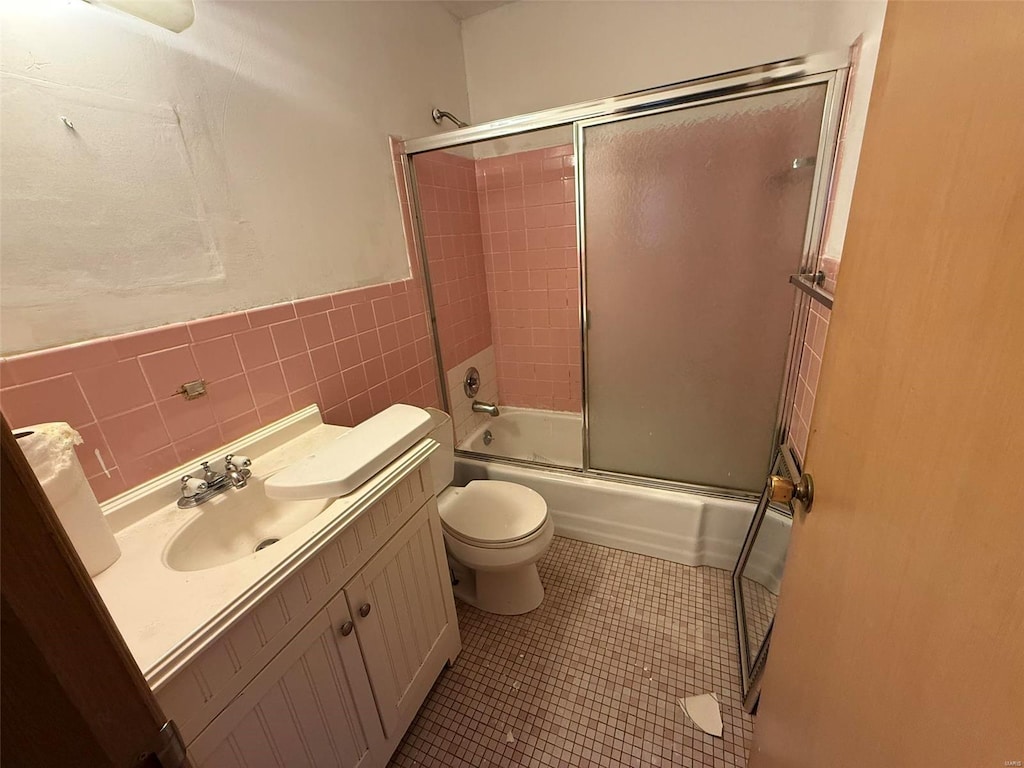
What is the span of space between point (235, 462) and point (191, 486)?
0.10 meters

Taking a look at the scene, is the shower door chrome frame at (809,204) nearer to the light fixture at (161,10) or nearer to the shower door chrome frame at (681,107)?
the shower door chrome frame at (681,107)

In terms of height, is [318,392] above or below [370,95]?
below

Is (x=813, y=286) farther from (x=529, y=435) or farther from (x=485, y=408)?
(x=529, y=435)

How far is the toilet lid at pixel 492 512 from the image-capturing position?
1.48 metres

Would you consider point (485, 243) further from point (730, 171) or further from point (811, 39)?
point (811, 39)

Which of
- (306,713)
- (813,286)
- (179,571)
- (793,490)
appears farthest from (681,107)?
(306,713)

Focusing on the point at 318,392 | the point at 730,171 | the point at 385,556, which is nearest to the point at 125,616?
the point at 385,556

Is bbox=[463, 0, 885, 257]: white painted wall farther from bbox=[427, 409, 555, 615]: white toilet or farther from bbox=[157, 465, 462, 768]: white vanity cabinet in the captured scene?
bbox=[157, 465, 462, 768]: white vanity cabinet

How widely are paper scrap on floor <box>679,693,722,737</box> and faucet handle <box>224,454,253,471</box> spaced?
56.9 inches

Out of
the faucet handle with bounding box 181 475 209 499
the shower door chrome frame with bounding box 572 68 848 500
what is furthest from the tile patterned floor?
the faucet handle with bounding box 181 475 209 499

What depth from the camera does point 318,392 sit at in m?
1.34

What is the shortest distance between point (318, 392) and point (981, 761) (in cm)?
147

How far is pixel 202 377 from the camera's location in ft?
3.36

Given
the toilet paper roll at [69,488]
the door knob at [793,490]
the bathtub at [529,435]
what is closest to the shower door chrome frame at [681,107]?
the bathtub at [529,435]
